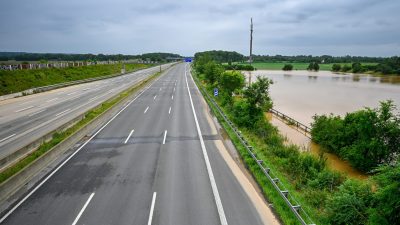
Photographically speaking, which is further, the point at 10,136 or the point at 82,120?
the point at 82,120

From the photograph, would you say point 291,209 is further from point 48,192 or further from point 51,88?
point 51,88

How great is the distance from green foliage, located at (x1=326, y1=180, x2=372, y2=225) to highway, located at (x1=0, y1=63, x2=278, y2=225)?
2.35 metres

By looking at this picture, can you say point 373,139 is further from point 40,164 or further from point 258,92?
point 40,164

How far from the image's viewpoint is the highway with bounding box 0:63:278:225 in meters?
11.4

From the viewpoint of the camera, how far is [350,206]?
11.1 m

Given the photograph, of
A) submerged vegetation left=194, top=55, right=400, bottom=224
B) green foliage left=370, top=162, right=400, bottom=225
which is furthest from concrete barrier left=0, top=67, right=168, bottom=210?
green foliage left=370, top=162, right=400, bottom=225

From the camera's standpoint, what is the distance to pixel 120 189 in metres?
13.7

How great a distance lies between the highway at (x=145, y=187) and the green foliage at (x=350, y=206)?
7.71ft

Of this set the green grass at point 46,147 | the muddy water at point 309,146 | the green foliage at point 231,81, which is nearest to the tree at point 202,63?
the green foliage at point 231,81

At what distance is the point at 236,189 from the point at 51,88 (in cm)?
5352

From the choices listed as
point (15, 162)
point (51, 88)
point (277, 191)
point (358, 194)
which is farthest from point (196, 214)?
point (51, 88)

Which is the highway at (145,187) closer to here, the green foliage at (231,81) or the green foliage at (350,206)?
the green foliage at (350,206)

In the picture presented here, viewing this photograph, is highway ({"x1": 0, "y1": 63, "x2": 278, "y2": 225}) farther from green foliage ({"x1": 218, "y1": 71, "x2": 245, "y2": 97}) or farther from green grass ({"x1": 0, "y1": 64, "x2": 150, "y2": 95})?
green grass ({"x1": 0, "y1": 64, "x2": 150, "y2": 95})

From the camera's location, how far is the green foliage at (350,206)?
35.4 feet
